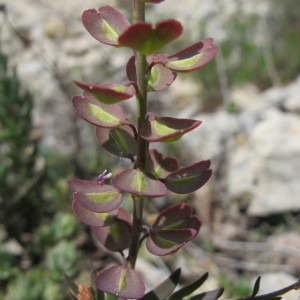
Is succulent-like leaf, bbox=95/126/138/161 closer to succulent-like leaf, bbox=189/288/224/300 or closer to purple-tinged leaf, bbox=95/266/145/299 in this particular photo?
purple-tinged leaf, bbox=95/266/145/299

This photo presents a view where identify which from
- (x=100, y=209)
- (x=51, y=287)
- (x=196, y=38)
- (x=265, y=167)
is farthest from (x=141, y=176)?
(x=196, y=38)

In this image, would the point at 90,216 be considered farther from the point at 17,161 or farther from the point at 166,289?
the point at 17,161

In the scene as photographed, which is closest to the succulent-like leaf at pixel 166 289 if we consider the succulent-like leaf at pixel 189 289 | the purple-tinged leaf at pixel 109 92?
the succulent-like leaf at pixel 189 289

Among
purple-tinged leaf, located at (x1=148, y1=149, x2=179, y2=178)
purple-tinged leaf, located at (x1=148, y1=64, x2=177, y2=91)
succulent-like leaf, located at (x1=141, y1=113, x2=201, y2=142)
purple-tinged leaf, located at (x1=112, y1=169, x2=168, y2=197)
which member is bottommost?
purple-tinged leaf, located at (x1=148, y1=149, x2=179, y2=178)

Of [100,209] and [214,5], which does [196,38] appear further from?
[100,209]

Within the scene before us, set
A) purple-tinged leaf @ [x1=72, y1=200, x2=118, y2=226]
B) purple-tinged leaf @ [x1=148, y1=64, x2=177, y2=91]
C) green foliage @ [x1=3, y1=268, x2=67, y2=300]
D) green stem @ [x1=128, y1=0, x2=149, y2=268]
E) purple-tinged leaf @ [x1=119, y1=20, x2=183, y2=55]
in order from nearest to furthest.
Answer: purple-tinged leaf @ [x1=119, y1=20, x2=183, y2=55] < green stem @ [x1=128, y1=0, x2=149, y2=268] < purple-tinged leaf @ [x1=148, y1=64, x2=177, y2=91] < purple-tinged leaf @ [x1=72, y1=200, x2=118, y2=226] < green foliage @ [x1=3, y1=268, x2=67, y2=300]

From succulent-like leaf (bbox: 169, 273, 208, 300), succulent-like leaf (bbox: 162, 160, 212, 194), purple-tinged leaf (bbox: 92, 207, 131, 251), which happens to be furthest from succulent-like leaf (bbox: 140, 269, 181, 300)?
succulent-like leaf (bbox: 162, 160, 212, 194)
